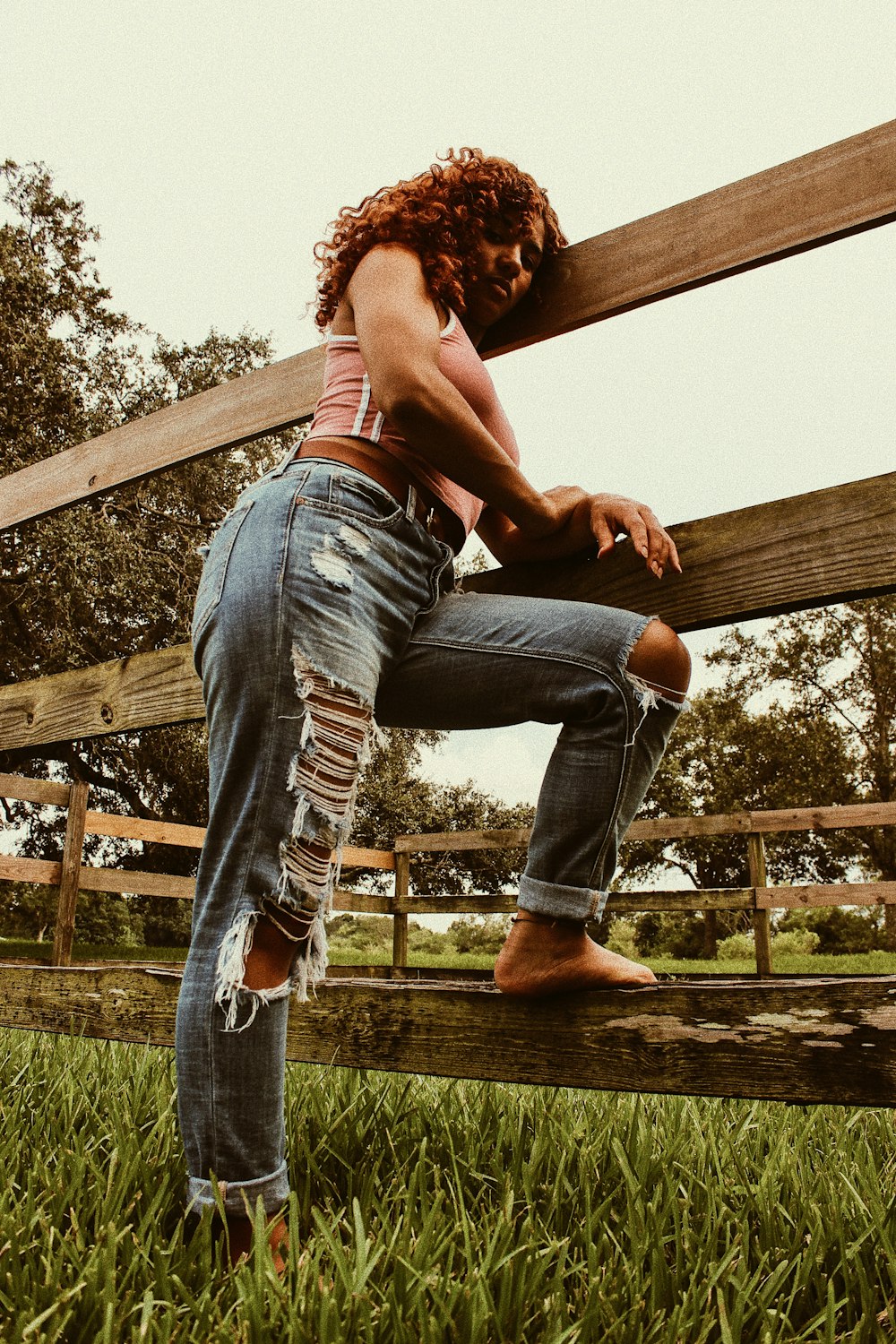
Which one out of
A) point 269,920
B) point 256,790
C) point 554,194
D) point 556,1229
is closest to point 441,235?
point 554,194

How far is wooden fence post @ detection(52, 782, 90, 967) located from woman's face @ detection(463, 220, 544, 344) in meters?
5.73

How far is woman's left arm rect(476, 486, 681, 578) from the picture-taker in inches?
62.9

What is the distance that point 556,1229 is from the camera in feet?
5.42

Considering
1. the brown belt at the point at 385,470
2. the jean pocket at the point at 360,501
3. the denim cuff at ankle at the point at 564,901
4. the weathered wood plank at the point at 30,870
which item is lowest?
the denim cuff at ankle at the point at 564,901

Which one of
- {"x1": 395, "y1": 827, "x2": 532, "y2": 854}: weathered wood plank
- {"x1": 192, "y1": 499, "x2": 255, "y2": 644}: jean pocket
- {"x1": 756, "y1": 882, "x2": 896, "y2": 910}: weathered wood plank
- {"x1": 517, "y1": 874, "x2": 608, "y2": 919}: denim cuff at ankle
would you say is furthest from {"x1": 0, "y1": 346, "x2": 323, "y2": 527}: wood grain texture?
{"x1": 756, "y1": 882, "x2": 896, "y2": 910}: weathered wood plank

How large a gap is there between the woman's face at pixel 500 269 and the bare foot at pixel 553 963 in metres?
1.10

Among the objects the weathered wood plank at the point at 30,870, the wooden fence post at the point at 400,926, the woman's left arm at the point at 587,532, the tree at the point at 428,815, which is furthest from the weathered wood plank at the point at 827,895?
the tree at the point at 428,815

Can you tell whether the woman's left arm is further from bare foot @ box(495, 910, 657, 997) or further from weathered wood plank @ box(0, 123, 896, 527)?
bare foot @ box(495, 910, 657, 997)

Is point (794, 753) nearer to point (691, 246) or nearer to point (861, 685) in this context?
point (861, 685)

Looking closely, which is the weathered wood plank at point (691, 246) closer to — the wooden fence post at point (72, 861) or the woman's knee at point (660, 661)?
the woman's knee at point (660, 661)

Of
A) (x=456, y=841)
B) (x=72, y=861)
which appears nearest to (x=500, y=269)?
(x=72, y=861)

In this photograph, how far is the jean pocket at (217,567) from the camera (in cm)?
157

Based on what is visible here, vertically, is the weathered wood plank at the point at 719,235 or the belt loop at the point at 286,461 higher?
the weathered wood plank at the point at 719,235

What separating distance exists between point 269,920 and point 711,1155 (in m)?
1.17
